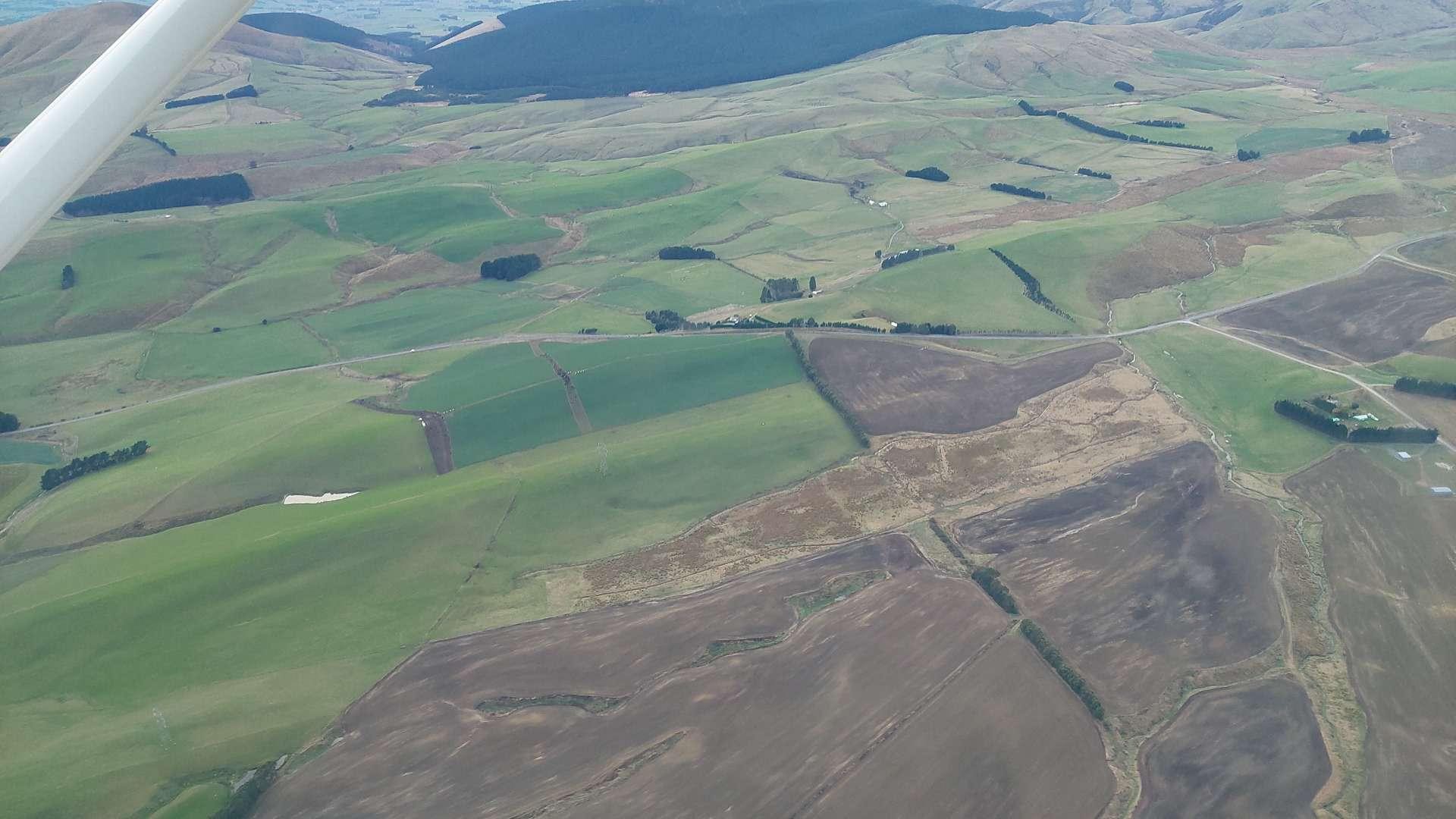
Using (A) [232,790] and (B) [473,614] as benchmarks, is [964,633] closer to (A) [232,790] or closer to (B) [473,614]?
(B) [473,614]

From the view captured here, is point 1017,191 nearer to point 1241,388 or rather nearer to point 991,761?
point 1241,388

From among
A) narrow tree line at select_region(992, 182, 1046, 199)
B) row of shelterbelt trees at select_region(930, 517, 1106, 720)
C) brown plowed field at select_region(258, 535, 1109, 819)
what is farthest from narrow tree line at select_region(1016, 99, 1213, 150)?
brown plowed field at select_region(258, 535, 1109, 819)

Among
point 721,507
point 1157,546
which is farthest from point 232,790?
point 1157,546

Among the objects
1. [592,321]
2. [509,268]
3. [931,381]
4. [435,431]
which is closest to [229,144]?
[509,268]

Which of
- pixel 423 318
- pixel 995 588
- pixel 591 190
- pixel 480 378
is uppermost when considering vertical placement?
pixel 591 190

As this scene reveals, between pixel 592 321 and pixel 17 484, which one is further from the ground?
pixel 592 321

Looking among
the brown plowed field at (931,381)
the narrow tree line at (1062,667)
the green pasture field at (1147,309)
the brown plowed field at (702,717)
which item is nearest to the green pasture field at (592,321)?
the brown plowed field at (931,381)
